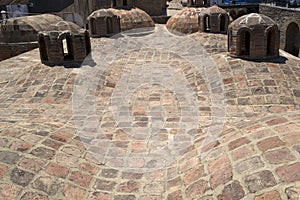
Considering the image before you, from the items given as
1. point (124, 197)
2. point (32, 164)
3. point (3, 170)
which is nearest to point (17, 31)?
point (32, 164)

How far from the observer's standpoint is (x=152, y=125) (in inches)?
A: 275

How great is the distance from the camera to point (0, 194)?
3570 mm

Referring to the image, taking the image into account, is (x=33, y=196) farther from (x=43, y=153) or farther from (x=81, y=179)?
(x=43, y=153)

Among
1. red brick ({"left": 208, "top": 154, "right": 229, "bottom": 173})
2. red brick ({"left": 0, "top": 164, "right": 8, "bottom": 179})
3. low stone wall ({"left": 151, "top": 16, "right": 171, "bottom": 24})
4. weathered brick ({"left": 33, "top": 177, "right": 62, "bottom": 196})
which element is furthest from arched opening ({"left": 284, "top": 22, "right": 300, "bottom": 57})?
red brick ({"left": 0, "top": 164, "right": 8, "bottom": 179})

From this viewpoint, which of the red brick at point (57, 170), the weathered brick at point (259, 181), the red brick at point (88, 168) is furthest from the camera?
the red brick at point (88, 168)

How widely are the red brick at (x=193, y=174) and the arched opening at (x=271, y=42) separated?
6.65 metres

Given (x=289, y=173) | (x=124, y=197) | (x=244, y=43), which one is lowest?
(x=124, y=197)

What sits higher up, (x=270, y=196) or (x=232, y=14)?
(x=232, y=14)

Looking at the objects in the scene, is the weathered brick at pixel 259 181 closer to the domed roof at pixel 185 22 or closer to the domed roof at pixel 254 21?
the domed roof at pixel 254 21

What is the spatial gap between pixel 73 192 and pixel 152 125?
10.5 ft

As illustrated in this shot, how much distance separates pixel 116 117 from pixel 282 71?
187 inches

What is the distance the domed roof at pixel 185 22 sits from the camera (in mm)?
15156

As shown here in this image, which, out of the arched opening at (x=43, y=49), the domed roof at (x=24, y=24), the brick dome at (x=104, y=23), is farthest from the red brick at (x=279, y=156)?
the domed roof at (x=24, y=24)

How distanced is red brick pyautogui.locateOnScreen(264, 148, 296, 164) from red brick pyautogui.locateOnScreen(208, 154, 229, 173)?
1.57ft
